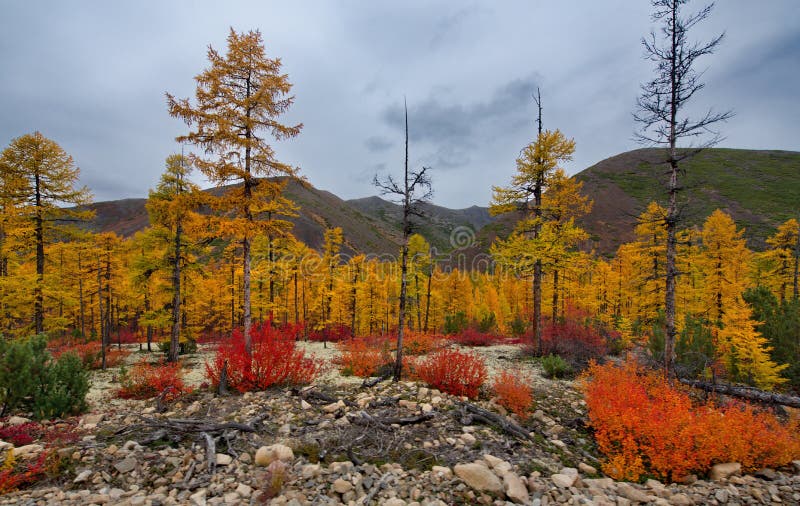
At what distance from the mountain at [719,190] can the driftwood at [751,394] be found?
239ft

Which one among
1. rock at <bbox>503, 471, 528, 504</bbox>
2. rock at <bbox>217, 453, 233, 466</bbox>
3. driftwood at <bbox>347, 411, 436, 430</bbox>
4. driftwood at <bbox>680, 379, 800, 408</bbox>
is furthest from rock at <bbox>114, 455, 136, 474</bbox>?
driftwood at <bbox>680, 379, 800, 408</bbox>

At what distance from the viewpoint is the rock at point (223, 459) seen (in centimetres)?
604

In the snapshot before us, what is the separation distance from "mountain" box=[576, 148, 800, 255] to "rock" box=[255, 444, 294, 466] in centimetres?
8378

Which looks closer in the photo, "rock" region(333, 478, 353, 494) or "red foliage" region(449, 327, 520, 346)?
"rock" region(333, 478, 353, 494)

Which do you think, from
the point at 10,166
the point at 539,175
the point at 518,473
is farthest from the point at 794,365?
the point at 10,166

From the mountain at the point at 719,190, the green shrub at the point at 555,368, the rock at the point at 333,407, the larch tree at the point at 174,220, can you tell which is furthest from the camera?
the mountain at the point at 719,190

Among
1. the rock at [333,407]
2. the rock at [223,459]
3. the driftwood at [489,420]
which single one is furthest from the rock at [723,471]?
the rock at [223,459]

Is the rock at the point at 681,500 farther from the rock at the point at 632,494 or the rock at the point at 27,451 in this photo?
the rock at the point at 27,451

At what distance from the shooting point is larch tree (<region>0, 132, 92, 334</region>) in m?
16.0

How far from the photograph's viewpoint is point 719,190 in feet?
356

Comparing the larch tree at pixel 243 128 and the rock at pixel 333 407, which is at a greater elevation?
the larch tree at pixel 243 128

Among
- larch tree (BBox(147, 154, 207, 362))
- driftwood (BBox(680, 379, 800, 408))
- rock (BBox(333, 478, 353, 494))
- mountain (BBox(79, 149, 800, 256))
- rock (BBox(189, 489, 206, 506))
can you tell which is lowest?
driftwood (BBox(680, 379, 800, 408))

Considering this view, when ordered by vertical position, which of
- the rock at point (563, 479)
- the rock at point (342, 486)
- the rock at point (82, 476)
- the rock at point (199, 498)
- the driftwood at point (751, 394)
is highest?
the rock at point (82, 476)

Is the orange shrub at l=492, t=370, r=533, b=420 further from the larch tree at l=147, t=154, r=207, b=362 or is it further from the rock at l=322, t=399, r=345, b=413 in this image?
the larch tree at l=147, t=154, r=207, b=362
